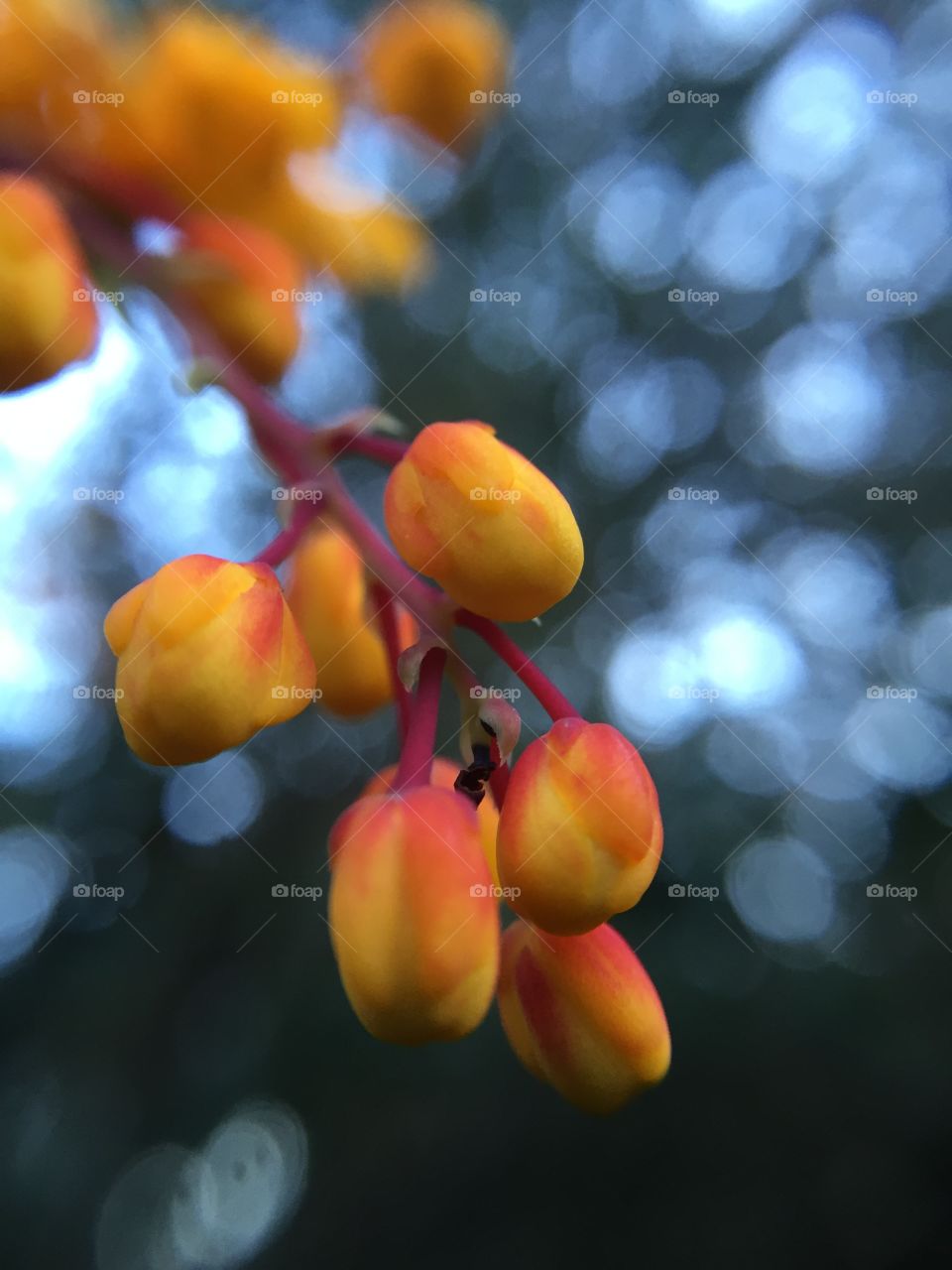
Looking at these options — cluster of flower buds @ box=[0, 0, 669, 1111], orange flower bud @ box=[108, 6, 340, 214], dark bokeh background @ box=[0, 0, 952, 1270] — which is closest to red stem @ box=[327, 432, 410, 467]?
cluster of flower buds @ box=[0, 0, 669, 1111]

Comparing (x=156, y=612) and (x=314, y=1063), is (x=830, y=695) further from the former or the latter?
(x=156, y=612)

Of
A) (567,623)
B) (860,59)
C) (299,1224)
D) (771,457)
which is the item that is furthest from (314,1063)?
(860,59)

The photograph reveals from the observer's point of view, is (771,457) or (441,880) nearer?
(441,880)

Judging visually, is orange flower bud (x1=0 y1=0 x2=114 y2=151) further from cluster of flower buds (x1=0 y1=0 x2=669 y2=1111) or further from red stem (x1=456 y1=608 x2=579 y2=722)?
red stem (x1=456 y1=608 x2=579 y2=722)

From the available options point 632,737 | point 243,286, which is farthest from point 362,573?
point 632,737

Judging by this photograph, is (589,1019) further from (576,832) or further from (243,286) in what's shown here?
(243,286)

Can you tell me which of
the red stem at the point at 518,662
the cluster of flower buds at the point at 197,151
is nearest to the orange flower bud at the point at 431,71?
the cluster of flower buds at the point at 197,151

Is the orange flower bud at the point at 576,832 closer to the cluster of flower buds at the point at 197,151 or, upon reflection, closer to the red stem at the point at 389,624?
the red stem at the point at 389,624
